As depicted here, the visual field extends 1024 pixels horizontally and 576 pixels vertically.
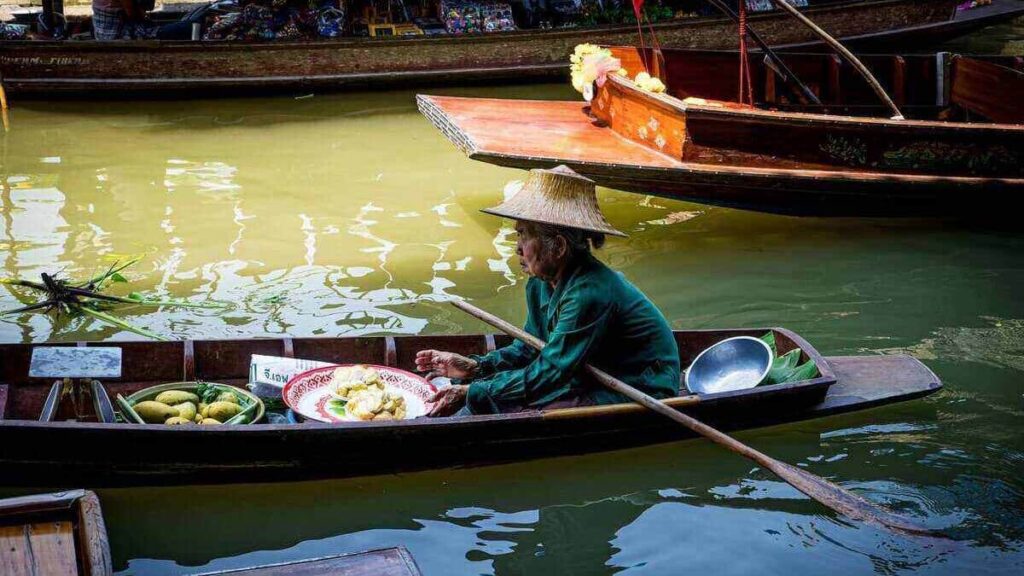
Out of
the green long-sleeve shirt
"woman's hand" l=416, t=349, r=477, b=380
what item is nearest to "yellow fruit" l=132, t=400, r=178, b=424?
"woman's hand" l=416, t=349, r=477, b=380

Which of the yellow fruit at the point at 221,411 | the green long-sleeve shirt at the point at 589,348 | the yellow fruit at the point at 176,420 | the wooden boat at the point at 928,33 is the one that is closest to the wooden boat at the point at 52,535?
the yellow fruit at the point at 176,420

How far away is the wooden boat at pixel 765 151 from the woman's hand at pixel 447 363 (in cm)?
239

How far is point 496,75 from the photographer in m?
11.6

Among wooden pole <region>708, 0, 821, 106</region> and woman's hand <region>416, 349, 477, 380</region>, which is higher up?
wooden pole <region>708, 0, 821, 106</region>

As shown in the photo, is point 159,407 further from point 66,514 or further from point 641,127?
point 641,127

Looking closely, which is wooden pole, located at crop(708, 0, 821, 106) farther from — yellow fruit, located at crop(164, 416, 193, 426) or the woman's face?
yellow fruit, located at crop(164, 416, 193, 426)

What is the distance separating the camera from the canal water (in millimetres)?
4102

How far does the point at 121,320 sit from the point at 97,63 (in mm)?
5584

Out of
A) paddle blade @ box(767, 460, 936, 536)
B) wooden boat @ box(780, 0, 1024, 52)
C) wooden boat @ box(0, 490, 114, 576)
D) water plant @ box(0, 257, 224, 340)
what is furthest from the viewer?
wooden boat @ box(780, 0, 1024, 52)

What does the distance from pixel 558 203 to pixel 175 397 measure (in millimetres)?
1756

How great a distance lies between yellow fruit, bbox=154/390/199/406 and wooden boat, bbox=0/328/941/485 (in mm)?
212

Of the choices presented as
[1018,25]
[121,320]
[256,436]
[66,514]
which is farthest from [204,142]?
[1018,25]

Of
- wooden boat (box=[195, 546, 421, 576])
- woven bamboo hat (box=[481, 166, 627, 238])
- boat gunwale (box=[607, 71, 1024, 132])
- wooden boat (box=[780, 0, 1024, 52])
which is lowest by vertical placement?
wooden boat (box=[195, 546, 421, 576])

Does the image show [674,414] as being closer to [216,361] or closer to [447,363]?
[447,363]
